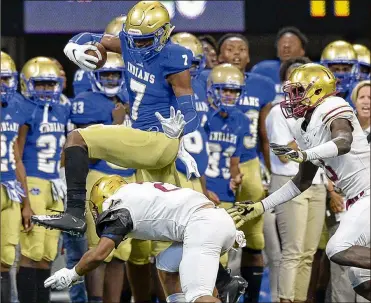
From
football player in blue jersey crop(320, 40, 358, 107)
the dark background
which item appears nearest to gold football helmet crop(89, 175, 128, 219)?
football player in blue jersey crop(320, 40, 358, 107)

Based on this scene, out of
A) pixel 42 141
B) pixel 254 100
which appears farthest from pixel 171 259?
pixel 254 100

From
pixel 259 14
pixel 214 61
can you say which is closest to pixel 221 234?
pixel 214 61

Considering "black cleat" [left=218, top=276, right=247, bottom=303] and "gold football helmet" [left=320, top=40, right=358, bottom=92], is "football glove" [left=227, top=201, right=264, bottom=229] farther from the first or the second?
"gold football helmet" [left=320, top=40, right=358, bottom=92]

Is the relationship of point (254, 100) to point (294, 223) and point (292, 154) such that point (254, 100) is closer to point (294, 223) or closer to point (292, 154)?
point (294, 223)

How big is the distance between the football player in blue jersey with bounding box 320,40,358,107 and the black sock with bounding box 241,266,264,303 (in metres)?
1.13

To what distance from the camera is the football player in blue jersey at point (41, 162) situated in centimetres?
753

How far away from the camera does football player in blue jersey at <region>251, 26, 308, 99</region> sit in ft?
29.1

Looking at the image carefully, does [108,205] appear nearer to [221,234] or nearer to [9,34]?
[221,234]

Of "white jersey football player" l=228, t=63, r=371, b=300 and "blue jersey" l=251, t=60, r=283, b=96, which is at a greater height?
"blue jersey" l=251, t=60, r=283, b=96

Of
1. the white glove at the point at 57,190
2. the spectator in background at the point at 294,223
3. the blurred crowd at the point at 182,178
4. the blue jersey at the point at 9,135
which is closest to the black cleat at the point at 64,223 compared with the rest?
the blurred crowd at the point at 182,178

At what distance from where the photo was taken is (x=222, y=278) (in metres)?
6.51

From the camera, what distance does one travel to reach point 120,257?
7.38 m

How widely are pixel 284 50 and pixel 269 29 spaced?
0.75 m

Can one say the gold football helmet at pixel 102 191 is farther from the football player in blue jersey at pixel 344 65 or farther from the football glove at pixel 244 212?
the football player in blue jersey at pixel 344 65
